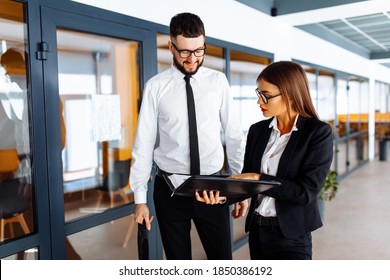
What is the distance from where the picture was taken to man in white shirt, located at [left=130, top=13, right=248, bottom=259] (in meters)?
1.79

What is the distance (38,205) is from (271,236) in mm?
1219

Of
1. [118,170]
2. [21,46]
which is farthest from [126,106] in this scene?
[21,46]

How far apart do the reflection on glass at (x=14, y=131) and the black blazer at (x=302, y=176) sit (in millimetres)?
1267

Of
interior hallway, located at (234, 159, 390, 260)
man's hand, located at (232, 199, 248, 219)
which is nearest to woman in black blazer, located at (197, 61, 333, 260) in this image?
man's hand, located at (232, 199, 248, 219)

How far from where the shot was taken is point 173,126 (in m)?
1.80

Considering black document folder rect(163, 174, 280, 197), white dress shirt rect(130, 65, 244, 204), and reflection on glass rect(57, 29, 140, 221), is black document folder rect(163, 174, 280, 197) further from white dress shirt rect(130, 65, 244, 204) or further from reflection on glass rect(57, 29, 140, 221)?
reflection on glass rect(57, 29, 140, 221)

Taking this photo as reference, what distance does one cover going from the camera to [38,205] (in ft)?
6.56

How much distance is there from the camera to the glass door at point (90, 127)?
2.06 meters

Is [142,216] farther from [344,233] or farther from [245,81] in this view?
[344,233]

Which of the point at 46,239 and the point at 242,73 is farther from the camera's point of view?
the point at 242,73

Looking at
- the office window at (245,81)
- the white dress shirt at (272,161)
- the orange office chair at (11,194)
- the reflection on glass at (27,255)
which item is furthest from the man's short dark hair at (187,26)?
the office window at (245,81)

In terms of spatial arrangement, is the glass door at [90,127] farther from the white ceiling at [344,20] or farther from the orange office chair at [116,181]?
the white ceiling at [344,20]

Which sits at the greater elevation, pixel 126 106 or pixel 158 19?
pixel 158 19

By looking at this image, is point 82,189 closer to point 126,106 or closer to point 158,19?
point 126,106
